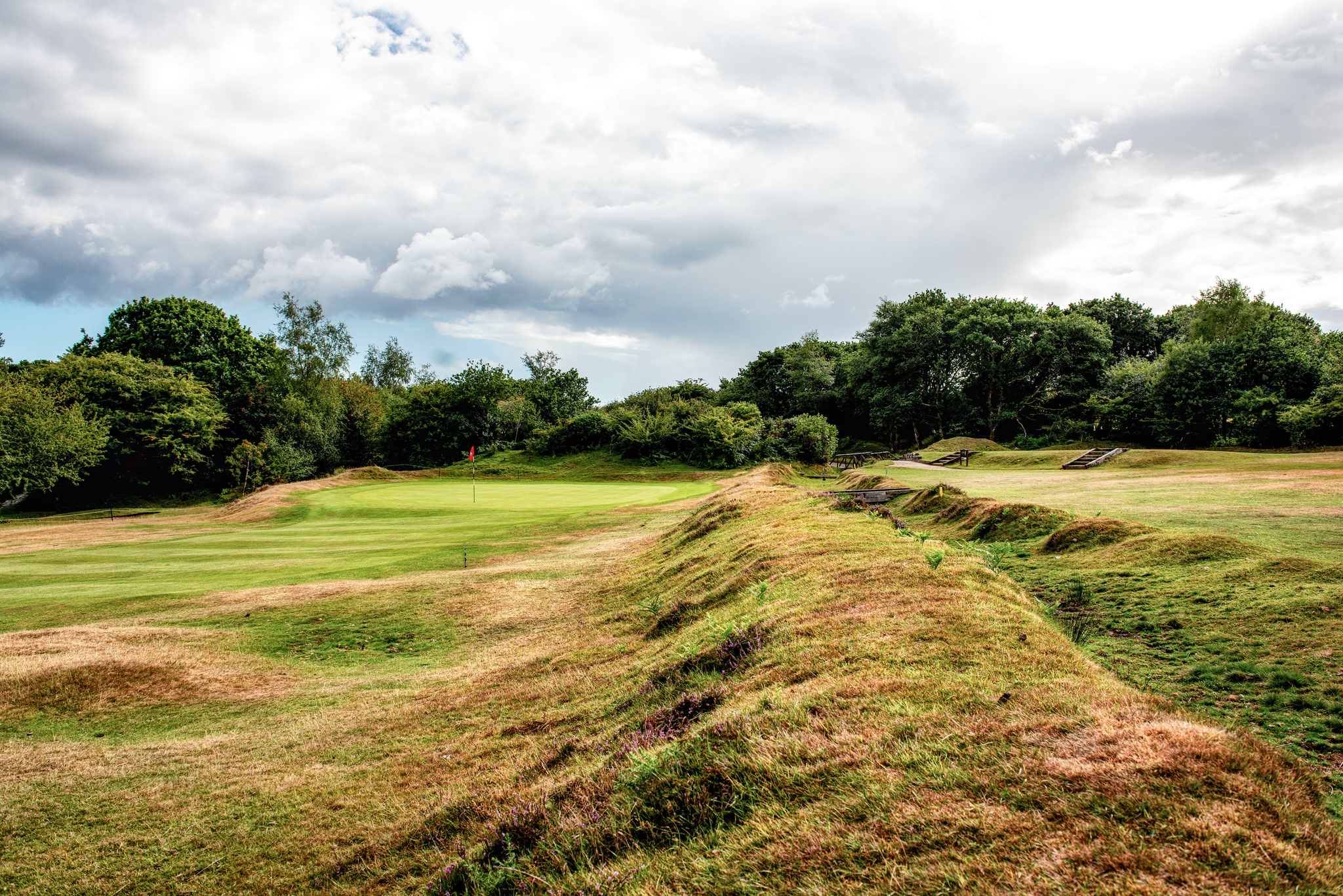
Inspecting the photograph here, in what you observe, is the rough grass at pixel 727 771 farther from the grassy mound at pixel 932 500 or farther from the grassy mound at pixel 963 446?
the grassy mound at pixel 963 446

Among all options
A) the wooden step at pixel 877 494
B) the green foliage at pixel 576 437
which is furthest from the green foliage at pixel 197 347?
the wooden step at pixel 877 494

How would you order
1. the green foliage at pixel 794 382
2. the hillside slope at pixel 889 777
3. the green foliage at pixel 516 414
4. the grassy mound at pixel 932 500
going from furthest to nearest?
1. the green foliage at pixel 794 382
2. the green foliage at pixel 516 414
3. the grassy mound at pixel 932 500
4. the hillside slope at pixel 889 777

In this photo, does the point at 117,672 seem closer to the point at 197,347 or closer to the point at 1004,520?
the point at 1004,520

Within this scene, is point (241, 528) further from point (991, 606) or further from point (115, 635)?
point (991, 606)

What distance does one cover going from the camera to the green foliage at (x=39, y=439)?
3978 cm

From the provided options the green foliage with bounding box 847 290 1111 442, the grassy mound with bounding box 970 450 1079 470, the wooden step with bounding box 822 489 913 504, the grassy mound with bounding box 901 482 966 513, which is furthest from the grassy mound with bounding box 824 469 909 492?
the green foliage with bounding box 847 290 1111 442

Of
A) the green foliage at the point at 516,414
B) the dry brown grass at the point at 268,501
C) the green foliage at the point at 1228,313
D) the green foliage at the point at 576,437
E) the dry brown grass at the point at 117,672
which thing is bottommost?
the dry brown grass at the point at 117,672

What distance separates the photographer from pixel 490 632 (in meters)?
11.2

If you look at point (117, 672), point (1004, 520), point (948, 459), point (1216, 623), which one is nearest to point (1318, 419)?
point (948, 459)

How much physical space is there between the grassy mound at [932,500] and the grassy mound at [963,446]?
3335cm

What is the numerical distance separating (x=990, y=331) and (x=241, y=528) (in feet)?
187

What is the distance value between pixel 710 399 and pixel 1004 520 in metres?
64.4

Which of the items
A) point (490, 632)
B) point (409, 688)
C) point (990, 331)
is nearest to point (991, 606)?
point (409, 688)

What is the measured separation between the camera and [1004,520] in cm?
1213
